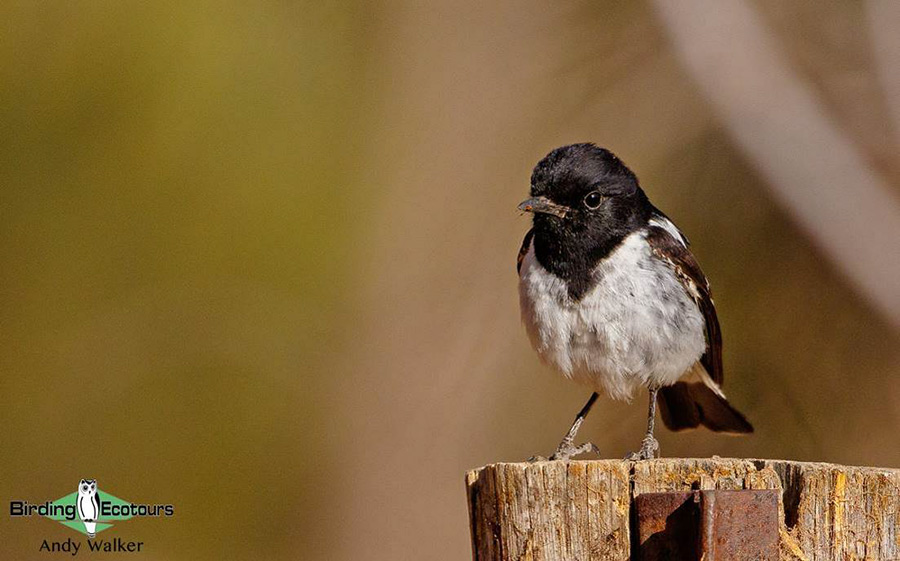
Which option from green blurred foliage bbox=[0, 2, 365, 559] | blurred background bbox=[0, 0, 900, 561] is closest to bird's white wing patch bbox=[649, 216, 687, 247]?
blurred background bbox=[0, 0, 900, 561]

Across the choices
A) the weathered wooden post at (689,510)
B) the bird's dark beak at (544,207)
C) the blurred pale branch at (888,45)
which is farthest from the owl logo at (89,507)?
the blurred pale branch at (888,45)

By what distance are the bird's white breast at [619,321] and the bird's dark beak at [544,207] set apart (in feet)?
0.84

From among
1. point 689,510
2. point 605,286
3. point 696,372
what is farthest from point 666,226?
point 689,510

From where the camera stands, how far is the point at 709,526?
108 inches

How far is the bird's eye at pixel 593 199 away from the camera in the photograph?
16.8 feet

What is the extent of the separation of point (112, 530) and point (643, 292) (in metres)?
4.21

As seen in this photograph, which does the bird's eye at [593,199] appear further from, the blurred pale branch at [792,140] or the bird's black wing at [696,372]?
the blurred pale branch at [792,140]

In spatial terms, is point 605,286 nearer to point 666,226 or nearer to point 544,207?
point 544,207

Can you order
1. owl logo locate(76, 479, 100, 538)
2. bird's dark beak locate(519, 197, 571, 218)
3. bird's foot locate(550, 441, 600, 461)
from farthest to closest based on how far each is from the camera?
owl logo locate(76, 479, 100, 538) → bird's dark beak locate(519, 197, 571, 218) → bird's foot locate(550, 441, 600, 461)

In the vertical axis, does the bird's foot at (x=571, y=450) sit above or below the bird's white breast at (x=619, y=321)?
below

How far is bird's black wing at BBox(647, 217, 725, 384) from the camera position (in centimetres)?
514

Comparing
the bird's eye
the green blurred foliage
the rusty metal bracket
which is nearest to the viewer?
the rusty metal bracket

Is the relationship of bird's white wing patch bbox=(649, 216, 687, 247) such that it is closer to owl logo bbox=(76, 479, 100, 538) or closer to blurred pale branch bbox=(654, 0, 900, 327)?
blurred pale branch bbox=(654, 0, 900, 327)

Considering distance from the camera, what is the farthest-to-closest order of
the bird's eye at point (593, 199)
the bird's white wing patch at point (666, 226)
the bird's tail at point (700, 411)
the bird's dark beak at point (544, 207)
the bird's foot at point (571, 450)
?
the bird's tail at point (700, 411), the bird's white wing patch at point (666, 226), the bird's eye at point (593, 199), the bird's dark beak at point (544, 207), the bird's foot at point (571, 450)
